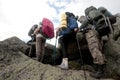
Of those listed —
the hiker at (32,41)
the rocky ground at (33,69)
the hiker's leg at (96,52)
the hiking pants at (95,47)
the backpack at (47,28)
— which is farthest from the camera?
the hiker at (32,41)

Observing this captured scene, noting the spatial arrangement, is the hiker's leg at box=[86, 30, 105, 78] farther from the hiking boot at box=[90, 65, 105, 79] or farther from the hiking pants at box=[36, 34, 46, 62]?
the hiking pants at box=[36, 34, 46, 62]

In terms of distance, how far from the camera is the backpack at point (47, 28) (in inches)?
493

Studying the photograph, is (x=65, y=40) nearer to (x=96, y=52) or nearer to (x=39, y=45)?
(x=39, y=45)

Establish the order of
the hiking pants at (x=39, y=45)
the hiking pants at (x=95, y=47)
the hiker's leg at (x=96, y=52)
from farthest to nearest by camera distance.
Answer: the hiking pants at (x=39, y=45) < the hiking pants at (x=95, y=47) < the hiker's leg at (x=96, y=52)

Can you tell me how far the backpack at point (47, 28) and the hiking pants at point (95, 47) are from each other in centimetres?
235

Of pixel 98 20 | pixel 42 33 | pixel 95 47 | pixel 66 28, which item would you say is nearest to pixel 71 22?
pixel 66 28

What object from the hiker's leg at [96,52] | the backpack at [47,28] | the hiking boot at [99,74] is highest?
the backpack at [47,28]

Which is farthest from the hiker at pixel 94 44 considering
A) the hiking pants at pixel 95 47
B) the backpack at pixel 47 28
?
the backpack at pixel 47 28

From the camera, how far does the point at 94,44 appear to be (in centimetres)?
1266

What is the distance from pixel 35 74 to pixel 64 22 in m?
4.16

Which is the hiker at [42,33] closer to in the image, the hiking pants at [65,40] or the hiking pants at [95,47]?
the hiking pants at [65,40]

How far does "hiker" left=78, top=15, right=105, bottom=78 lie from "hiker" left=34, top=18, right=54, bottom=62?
2.14 meters

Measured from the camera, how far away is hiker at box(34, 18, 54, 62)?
41.2 ft

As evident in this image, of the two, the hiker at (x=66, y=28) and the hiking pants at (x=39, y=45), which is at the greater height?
the hiker at (x=66, y=28)
